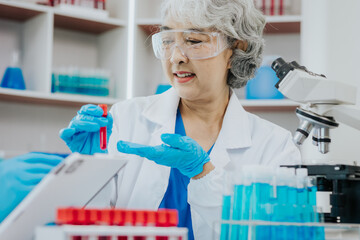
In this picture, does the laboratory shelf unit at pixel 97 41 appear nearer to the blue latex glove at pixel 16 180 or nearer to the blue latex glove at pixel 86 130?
the blue latex glove at pixel 86 130

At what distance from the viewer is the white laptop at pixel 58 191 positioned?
0.89 m

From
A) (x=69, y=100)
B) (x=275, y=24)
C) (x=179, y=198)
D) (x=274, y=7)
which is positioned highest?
(x=274, y=7)

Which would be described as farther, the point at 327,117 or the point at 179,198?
the point at 179,198

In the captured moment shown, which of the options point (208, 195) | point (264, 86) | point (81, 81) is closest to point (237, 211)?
point (208, 195)

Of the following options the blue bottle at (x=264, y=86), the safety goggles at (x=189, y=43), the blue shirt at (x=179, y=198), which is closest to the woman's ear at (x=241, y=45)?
the safety goggles at (x=189, y=43)

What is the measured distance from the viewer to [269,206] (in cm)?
105

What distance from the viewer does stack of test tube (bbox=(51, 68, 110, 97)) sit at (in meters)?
3.21

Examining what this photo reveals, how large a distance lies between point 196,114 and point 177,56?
32 cm

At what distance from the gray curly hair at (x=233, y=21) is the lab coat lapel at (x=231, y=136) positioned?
157 millimetres

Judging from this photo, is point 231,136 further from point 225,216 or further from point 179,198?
point 225,216

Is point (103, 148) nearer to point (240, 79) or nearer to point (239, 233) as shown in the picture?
point (239, 233)

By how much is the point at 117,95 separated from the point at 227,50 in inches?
63.0

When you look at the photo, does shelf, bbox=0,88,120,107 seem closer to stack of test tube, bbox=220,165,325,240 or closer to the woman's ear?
the woman's ear

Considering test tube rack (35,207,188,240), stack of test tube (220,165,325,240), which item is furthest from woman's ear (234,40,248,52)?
test tube rack (35,207,188,240)
